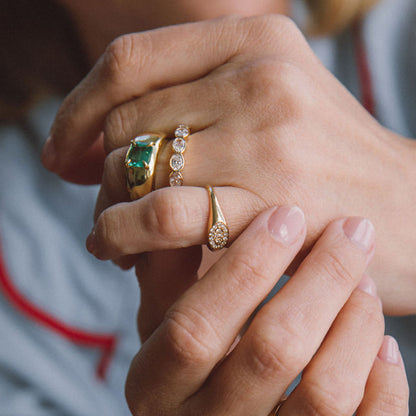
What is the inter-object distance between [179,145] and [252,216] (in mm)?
124

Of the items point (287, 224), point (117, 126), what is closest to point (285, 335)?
point (287, 224)

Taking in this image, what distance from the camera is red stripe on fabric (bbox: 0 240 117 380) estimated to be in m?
1.05

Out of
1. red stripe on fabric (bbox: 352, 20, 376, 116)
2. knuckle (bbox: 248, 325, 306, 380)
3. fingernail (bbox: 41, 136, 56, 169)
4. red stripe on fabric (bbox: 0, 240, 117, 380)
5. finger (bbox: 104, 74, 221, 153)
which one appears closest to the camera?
knuckle (bbox: 248, 325, 306, 380)

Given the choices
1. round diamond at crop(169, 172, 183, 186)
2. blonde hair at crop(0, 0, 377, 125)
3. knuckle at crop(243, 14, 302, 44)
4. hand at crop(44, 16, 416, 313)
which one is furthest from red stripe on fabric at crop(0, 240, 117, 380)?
knuckle at crop(243, 14, 302, 44)

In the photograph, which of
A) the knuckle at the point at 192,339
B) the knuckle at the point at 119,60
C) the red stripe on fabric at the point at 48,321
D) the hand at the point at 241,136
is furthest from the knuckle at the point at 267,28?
the red stripe on fabric at the point at 48,321

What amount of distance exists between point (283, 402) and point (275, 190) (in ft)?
0.80

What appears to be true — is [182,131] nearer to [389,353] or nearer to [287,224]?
[287,224]

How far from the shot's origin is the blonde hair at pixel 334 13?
3.02ft

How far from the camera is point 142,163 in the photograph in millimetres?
513

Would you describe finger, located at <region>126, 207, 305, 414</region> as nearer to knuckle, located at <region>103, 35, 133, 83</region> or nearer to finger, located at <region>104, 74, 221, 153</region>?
finger, located at <region>104, 74, 221, 153</region>

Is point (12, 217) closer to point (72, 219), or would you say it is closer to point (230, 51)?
point (72, 219)

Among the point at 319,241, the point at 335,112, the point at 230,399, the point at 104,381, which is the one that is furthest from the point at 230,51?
the point at 104,381

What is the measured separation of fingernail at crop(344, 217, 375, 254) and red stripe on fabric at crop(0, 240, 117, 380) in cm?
75

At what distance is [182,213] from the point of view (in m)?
0.47
